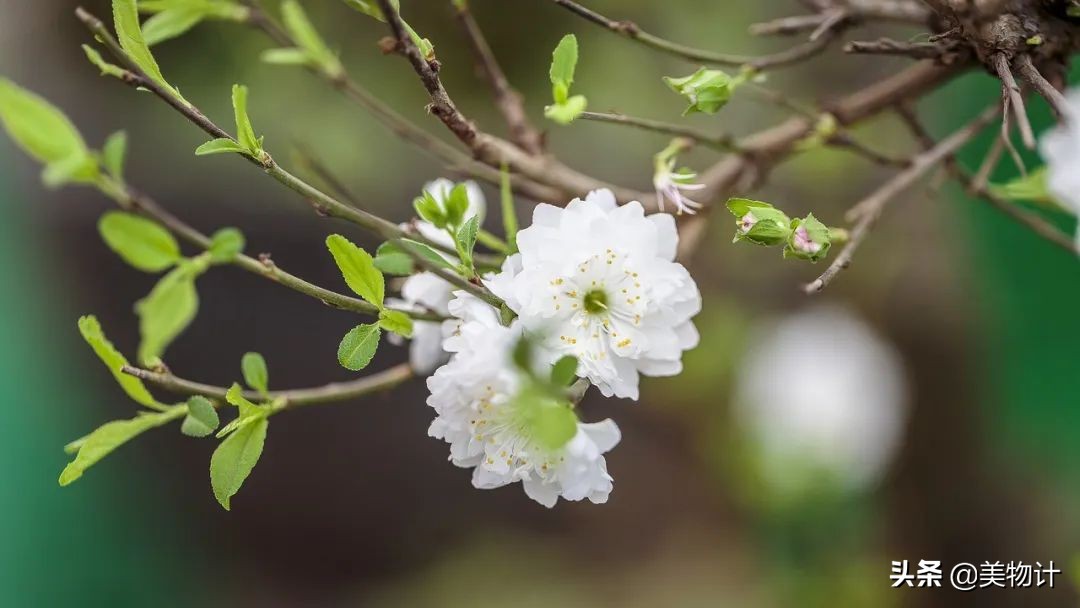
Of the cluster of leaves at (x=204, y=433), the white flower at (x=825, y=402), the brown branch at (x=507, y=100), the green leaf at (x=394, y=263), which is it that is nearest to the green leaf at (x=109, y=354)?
the cluster of leaves at (x=204, y=433)

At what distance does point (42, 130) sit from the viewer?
0.75 ft

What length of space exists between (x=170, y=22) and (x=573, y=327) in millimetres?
209

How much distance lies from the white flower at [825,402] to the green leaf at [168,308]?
957 millimetres

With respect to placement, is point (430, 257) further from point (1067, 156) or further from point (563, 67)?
point (1067, 156)

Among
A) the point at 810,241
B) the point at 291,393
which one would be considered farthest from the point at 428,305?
the point at 810,241

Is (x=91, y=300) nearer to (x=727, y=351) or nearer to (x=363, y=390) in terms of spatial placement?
(x=727, y=351)

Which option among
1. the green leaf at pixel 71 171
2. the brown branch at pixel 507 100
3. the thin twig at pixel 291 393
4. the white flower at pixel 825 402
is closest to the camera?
the green leaf at pixel 71 171

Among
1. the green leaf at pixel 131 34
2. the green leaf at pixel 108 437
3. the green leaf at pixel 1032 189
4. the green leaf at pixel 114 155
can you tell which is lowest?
the green leaf at pixel 108 437

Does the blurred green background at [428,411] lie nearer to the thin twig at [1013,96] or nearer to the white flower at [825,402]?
the white flower at [825,402]

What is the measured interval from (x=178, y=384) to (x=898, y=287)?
1011 mm

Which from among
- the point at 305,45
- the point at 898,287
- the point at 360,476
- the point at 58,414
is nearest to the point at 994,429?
the point at 898,287

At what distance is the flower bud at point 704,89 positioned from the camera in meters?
0.34

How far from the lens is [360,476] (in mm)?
1216

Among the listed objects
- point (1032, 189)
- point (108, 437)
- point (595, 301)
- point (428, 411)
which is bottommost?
point (108, 437)
